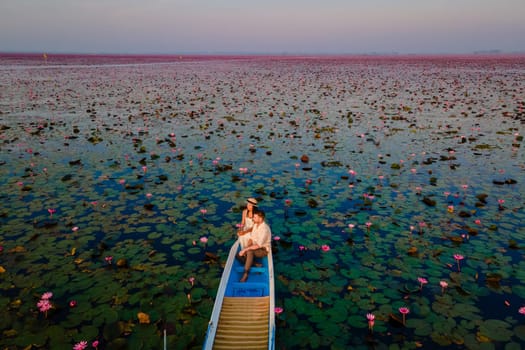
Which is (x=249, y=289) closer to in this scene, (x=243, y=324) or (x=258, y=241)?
(x=243, y=324)

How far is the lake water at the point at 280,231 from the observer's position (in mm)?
5191

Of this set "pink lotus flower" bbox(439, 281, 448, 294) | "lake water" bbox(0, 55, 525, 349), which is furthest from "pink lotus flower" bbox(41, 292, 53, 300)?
"pink lotus flower" bbox(439, 281, 448, 294)

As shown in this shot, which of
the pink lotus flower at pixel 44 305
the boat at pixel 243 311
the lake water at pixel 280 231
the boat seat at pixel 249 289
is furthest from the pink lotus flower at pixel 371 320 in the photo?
the pink lotus flower at pixel 44 305

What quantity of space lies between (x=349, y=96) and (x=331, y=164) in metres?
19.5

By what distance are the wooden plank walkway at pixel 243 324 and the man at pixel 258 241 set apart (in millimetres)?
1072

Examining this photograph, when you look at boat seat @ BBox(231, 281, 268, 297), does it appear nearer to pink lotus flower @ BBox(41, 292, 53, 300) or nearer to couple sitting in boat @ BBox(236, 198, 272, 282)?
couple sitting in boat @ BBox(236, 198, 272, 282)

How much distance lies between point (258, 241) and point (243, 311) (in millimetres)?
1524

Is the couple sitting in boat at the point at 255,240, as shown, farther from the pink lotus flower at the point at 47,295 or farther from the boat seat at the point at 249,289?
the pink lotus flower at the point at 47,295

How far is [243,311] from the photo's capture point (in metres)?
5.03

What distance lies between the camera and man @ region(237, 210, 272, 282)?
20.5ft

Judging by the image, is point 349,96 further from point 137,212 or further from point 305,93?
point 137,212

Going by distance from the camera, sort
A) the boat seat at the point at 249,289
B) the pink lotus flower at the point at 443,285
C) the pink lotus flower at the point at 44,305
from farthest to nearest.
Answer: the pink lotus flower at the point at 443,285 → the boat seat at the point at 249,289 → the pink lotus flower at the point at 44,305

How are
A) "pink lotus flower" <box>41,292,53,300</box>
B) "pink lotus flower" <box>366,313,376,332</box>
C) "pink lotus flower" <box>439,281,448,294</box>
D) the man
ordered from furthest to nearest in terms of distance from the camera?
1. the man
2. "pink lotus flower" <box>439,281,448,294</box>
3. "pink lotus flower" <box>41,292,53,300</box>
4. "pink lotus flower" <box>366,313,376,332</box>

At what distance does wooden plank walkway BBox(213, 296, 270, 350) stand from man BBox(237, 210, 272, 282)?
1.07m
